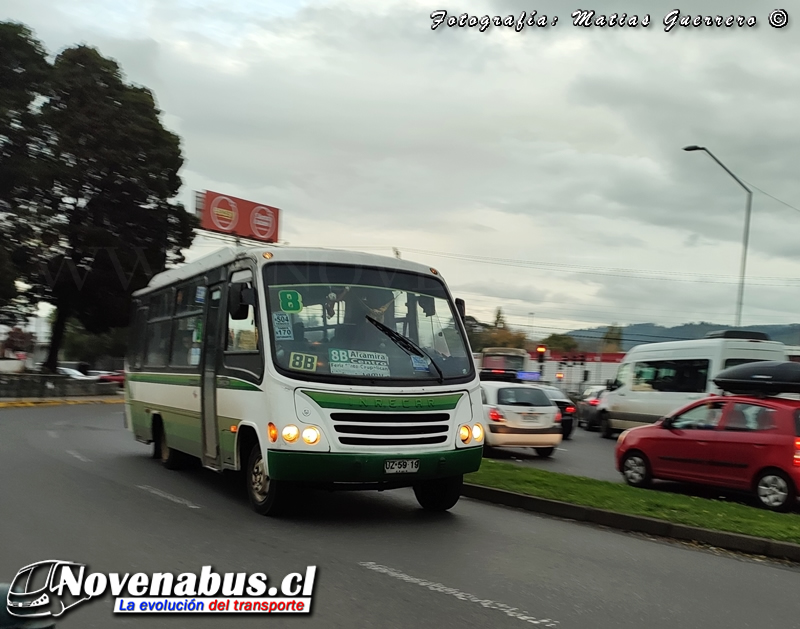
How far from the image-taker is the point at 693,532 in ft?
30.3

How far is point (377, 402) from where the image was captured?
29.7 ft

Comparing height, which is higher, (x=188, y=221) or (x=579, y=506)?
(x=188, y=221)

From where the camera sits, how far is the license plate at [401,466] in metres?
8.97

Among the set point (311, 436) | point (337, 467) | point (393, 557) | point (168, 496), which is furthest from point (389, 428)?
point (168, 496)

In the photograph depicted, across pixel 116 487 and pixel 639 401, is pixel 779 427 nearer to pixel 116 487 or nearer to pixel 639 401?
pixel 116 487

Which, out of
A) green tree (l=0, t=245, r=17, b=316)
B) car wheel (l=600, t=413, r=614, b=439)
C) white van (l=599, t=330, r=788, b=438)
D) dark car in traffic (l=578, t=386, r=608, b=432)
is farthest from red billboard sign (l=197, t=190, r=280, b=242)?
white van (l=599, t=330, r=788, b=438)

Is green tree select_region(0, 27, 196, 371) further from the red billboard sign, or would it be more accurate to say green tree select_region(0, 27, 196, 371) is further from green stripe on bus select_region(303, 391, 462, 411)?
green stripe on bus select_region(303, 391, 462, 411)

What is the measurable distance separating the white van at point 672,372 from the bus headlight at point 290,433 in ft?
47.8

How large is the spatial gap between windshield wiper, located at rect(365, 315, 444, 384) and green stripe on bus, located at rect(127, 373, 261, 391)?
1466 millimetres

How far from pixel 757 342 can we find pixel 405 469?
1584cm

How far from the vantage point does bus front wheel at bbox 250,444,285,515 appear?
9.27 m

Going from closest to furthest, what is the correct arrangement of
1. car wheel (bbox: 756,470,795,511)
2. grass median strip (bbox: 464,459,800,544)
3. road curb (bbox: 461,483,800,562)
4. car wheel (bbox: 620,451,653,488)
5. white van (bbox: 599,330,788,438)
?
1. road curb (bbox: 461,483,800,562)
2. grass median strip (bbox: 464,459,800,544)
3. car wheel (bbox: 756,470,795,511)
4. car wheel (bbox: 620,451,653,488)
5. white van (bbox: 599,330,788,438)

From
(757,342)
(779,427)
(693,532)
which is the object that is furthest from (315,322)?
(757,342)

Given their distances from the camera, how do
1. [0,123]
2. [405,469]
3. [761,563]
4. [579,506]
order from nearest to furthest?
[761,563], [405,469], [579,506], [0,123]
